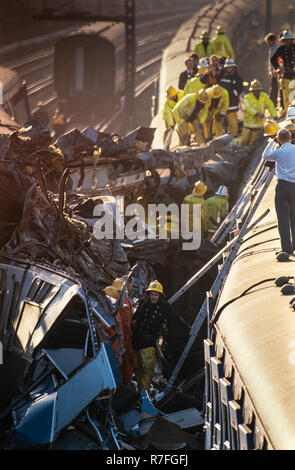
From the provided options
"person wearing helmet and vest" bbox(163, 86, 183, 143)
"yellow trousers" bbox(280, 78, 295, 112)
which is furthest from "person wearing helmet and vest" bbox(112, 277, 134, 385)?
"person wearing helmet and vest" bbox(163, 86, 183, 143)

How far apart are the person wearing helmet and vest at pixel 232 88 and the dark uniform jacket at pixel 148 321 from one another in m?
10.8

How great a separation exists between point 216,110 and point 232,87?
0.87m

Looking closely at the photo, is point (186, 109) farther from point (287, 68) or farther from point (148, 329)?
point (148, 329)

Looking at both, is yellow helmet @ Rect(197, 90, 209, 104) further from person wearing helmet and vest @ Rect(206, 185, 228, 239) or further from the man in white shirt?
the man in white shirt

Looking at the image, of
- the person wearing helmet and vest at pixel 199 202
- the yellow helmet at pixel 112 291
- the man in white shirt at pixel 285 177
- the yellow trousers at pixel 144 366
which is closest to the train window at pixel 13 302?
the yellow helmet at pixel 112 291

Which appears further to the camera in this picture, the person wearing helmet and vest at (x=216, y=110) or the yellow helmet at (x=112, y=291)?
the person wearing helmet and vest at (x=216, y=110)

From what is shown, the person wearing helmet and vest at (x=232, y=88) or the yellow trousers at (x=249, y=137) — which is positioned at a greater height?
the person wearing helmet and vest at (x=232, y=88)

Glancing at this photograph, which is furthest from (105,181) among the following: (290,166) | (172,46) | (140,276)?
(172,46)

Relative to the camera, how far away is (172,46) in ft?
123

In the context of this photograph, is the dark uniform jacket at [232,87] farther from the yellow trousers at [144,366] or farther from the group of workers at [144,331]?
the yellow trousers at [144,366]

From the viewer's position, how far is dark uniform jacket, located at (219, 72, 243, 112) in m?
21.6

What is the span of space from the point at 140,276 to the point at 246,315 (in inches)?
240

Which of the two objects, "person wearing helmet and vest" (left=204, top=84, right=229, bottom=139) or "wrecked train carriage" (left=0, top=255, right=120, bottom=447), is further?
"person wearing helmet and vest" (left=204, top=84, right=229, bottom=139)

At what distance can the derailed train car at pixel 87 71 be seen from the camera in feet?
130
